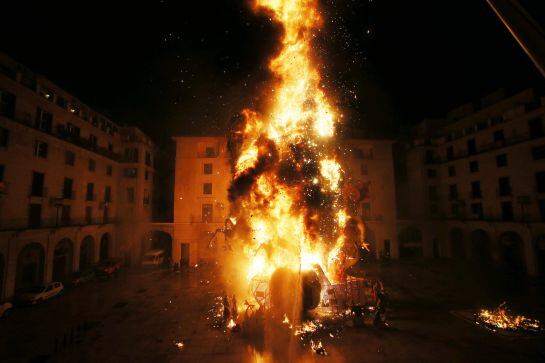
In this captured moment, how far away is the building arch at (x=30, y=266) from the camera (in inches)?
922

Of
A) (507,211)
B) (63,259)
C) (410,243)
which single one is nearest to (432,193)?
(410,243)

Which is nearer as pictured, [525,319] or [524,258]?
[525,319]

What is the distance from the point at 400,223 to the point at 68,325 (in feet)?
123

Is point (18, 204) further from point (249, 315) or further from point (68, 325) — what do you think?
point (249, 315)

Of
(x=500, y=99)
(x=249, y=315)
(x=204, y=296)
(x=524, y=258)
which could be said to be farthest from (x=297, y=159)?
(x=500, y=99)

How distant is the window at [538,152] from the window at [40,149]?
48.6 m

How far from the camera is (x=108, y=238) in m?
35.3

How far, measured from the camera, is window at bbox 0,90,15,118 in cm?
2178

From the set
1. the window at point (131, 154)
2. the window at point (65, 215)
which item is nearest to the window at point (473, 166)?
the window at point (131, 154)

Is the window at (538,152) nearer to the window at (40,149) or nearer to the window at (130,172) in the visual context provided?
the window at (130,172)

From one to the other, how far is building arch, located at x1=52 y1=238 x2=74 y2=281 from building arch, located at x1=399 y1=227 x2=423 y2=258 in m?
40.8

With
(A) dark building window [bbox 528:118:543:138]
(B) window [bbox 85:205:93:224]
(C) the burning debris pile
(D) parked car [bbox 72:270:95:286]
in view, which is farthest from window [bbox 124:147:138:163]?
(A) dark building window [bbox 528:118:543:138]

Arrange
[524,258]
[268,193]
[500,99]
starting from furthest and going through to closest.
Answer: [500,99] → [524,258] → [268,193]

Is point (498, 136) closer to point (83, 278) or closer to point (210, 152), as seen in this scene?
point (210, 152)
